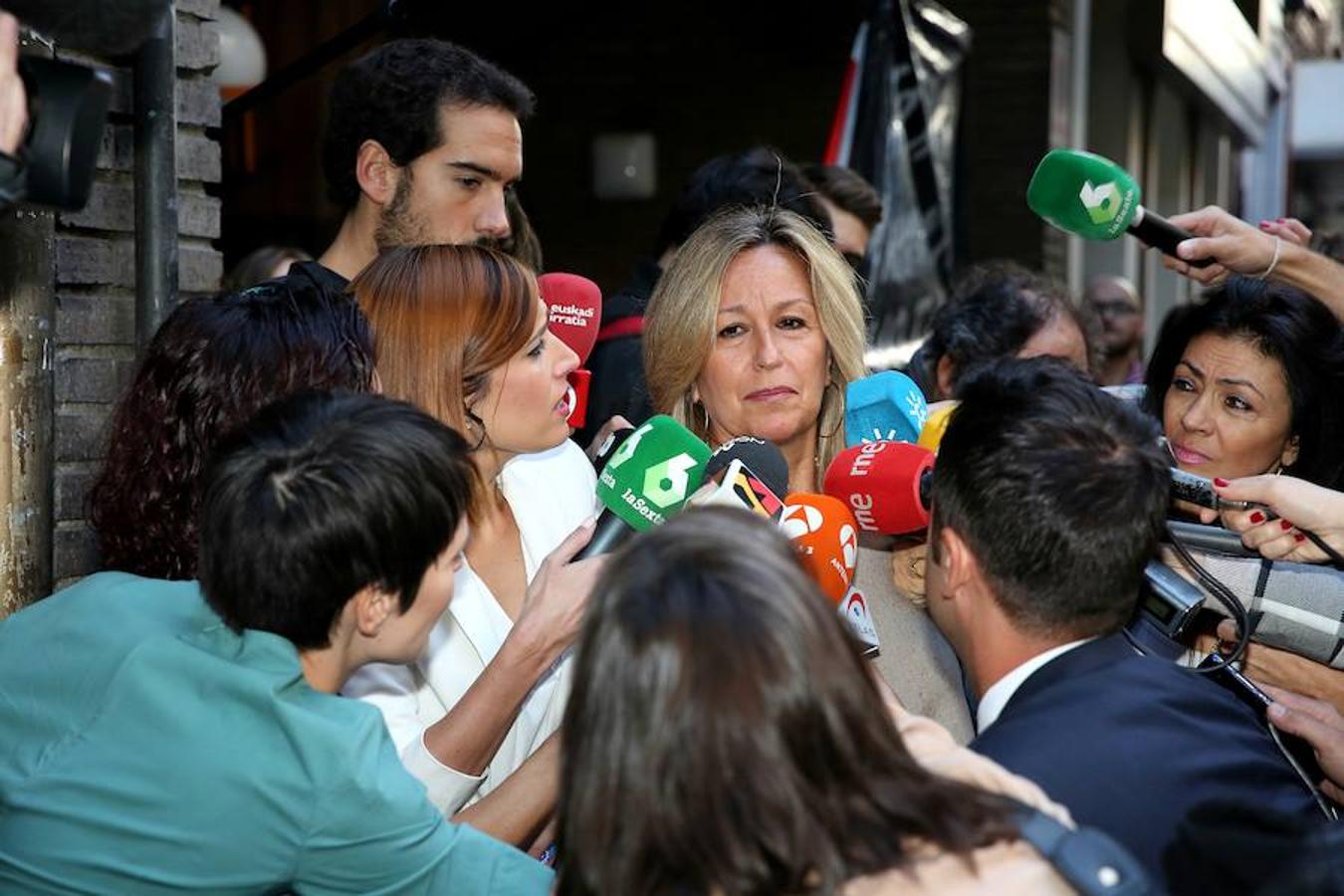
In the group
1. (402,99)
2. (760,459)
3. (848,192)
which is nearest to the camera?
(760,459)

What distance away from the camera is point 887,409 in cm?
350

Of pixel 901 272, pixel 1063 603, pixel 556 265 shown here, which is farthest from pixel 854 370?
pixel 556 265

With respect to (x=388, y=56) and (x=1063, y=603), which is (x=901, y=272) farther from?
(x=1063, y=603)

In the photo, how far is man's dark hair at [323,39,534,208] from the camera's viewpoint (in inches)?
174

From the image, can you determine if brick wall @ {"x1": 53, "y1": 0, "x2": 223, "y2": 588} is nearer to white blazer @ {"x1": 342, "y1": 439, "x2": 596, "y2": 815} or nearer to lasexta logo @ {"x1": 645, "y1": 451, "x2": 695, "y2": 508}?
white blazer @ {"x1": 342, "y1": 439, "x2": 596, "y2": 815}

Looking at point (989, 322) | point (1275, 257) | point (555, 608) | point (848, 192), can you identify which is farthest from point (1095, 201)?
point (848, 192)

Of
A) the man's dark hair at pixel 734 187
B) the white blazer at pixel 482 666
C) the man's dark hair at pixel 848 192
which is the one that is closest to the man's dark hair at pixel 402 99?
the man's dark hair at pixel 734 187

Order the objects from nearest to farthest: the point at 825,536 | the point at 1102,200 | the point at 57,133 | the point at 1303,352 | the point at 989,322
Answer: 1. the point at 57,133
2. the point at 825,536
3. the point at 1102,200
4. the point at 1303,352
5. the point at 989,322

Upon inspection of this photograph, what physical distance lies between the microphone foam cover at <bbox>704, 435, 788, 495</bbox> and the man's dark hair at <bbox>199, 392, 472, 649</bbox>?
30.2 inches

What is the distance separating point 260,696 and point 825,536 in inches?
41.3

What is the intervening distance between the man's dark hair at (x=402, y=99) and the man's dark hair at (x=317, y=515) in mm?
2280

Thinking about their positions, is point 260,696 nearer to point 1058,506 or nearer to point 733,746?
point 733,746

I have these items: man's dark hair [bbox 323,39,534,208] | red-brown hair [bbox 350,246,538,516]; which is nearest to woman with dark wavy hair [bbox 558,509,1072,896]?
red-brown hair [bbox 350,246,538,516]

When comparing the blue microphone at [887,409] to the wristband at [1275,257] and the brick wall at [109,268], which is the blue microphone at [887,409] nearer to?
the wristband at [1275,257]
